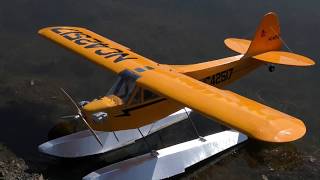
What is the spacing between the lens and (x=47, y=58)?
59.5 ft

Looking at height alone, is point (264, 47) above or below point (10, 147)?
above

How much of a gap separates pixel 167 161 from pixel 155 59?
782cm

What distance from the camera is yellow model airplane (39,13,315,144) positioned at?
879 cm

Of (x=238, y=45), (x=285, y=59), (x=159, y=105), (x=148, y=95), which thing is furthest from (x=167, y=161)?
(x=238, y=45)

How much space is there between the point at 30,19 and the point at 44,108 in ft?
26.5

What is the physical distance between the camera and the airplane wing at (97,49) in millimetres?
11734

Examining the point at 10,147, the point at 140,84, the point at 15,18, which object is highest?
the point at 140,84

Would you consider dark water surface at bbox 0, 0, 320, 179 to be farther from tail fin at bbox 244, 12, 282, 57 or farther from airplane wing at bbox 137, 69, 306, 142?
airplane wing at bbox 137, 69, 306, 142

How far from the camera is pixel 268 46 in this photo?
1466 cm

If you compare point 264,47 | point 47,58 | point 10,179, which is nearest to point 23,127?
point 10,179

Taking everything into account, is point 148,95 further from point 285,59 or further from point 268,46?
point 268,46

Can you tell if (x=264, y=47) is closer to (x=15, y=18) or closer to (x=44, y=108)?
(x=44, y=108)

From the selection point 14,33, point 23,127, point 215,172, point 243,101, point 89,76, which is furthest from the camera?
point 14,33

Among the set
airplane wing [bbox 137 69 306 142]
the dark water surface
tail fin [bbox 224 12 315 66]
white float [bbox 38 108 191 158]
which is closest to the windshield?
airplane wing [bbox 137 69 306 142]
